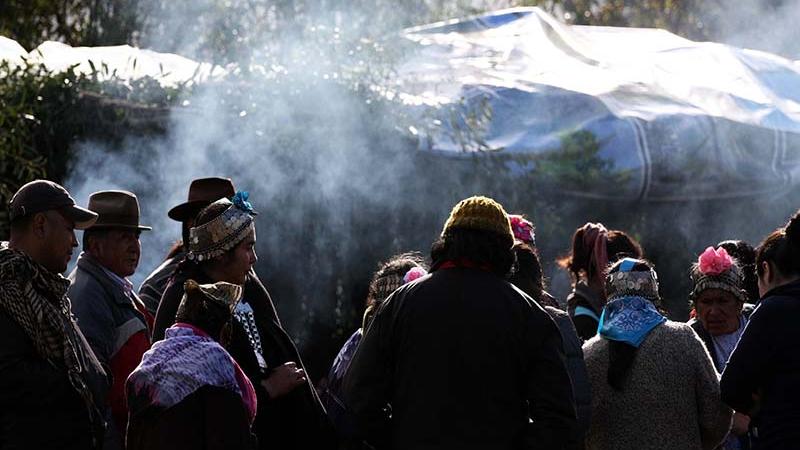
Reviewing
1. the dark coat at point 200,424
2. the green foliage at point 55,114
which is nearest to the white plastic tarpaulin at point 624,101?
the green foliage at point 55,114

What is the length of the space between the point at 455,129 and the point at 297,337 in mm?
1677

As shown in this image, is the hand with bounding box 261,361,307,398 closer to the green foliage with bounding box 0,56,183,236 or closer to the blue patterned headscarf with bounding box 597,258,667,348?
the blue patterned headscarf with bounding box 597,258,667,348

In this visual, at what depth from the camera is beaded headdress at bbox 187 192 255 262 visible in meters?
4.61

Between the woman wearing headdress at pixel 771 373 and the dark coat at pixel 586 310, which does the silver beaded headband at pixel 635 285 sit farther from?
the dark coat at pixel 586 310

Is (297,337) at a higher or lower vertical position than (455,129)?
lower

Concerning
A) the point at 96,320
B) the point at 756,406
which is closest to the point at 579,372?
→ the point at 756,406

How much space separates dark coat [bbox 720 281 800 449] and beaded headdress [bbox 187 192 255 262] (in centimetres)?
182

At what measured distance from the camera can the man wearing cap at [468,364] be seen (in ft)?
13.9

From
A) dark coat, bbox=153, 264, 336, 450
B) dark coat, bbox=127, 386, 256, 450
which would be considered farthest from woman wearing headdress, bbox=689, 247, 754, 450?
dark coat, bbox=127, 386, 256, 450

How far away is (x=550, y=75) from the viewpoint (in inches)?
372

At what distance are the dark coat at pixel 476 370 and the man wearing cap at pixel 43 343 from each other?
39.8 inches

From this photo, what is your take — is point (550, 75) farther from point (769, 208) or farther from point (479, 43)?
point (769, 208)

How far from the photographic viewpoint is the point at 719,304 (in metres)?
6.01

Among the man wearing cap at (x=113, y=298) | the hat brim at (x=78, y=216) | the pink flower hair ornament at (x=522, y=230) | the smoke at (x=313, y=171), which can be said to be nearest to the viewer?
the hat brim at (x=78, y=216)
